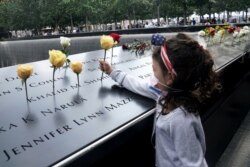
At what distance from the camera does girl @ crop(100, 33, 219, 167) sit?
1.86 m

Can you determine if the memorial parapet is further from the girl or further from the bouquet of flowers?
the bouquet of flowers

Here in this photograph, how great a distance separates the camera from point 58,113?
2.43 metres

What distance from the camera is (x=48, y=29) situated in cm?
4159

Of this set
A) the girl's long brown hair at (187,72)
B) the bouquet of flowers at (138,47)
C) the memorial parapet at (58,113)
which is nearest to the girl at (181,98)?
the girl's long brown hair at (187,72)

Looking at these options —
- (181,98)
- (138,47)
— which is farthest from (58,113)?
(138,47)

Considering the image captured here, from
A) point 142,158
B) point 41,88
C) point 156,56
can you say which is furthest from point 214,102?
point 156,56

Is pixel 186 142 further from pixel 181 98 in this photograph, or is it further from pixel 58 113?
pixel 58 113

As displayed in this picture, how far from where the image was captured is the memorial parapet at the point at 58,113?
1.91 metres

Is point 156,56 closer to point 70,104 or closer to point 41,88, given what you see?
point 70,104

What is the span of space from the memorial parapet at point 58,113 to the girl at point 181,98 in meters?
0.40

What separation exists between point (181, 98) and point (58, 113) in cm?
87

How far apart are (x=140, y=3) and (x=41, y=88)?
109 ft

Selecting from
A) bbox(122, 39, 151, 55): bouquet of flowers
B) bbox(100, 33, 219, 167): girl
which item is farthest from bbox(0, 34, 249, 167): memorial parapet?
bbox(122, 39, 151, 55): bouquet of flowers

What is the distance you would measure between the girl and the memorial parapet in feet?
1.32
